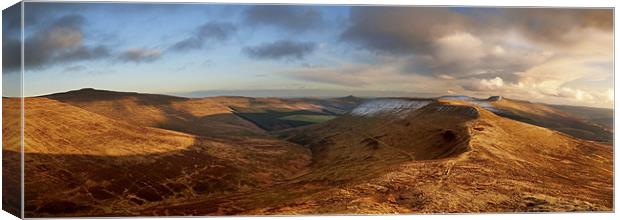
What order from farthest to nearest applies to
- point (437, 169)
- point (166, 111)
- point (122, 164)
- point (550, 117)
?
point (550, 117) < point (166, 111) < point (437, 169) < point (122, 164)

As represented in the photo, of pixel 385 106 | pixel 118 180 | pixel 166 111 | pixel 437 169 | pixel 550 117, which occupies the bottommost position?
pixel 118 180

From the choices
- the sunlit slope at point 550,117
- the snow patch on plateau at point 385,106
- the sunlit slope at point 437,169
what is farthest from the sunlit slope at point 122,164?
the sunlit slope at point 550,117

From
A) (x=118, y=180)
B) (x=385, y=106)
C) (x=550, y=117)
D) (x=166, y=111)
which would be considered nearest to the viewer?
(x=118, y=180)

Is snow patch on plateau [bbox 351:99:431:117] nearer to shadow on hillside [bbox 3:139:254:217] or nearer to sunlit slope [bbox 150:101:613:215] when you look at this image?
sunlit slope [bbox 150:101:613:215]

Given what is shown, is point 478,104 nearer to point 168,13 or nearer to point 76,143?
point 168,13

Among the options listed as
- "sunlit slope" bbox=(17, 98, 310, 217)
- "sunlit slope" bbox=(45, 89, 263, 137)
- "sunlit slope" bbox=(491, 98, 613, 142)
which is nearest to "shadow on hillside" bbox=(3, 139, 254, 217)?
"sunlit slope" bbox=(17, 98, 310, 217)

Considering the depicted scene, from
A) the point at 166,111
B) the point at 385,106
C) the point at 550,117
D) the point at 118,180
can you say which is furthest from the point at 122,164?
the point at 550,117

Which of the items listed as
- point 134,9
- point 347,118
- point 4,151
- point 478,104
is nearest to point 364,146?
point 347,118

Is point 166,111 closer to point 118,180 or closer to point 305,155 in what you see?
point 118,180

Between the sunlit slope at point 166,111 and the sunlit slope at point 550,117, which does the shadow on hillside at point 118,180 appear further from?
the sunlit slope at point 550,117
